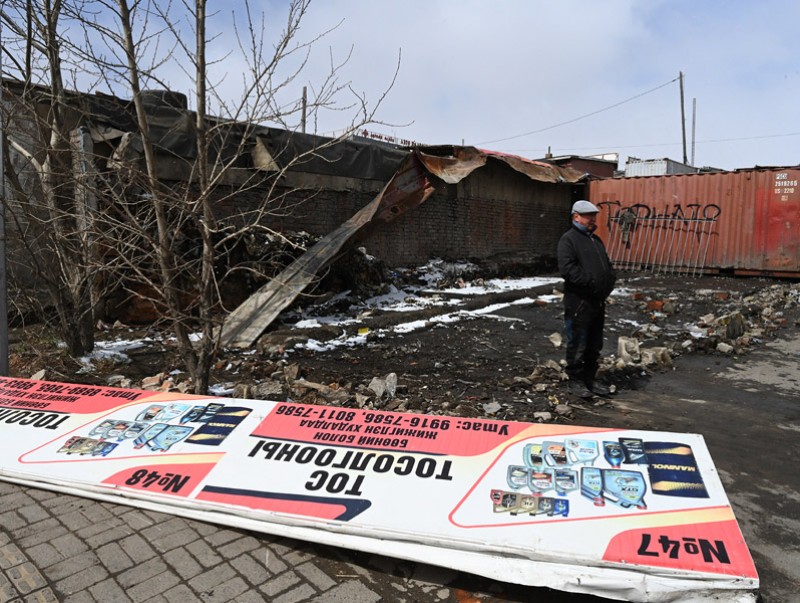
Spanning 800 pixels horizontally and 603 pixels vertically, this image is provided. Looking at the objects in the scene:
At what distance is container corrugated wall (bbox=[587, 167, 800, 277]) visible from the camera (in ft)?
45.4

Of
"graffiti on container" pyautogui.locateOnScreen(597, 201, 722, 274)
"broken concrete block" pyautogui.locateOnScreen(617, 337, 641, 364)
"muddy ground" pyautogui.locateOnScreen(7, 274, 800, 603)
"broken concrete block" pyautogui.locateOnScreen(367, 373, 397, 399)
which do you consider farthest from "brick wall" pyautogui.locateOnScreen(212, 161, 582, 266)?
"broken concrete block" pyautogui.locateOnScreen(367, 373, 397, 399)

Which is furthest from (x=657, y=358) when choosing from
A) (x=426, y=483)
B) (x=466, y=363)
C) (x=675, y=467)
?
(x=426, y=483)

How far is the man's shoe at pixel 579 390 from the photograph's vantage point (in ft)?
15.8

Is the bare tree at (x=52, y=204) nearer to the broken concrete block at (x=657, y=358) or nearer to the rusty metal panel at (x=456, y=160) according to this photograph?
the broken concrete block at (x=657, y=358)

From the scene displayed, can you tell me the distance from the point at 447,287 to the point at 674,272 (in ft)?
26.6

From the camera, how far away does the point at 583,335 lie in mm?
4770

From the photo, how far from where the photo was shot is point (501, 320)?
27.8 ft

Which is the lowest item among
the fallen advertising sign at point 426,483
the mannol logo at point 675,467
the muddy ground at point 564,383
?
the muddy ground at point 564,383

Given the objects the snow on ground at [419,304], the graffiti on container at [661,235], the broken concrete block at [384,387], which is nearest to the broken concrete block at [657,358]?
Result: the snow on ground at [419,304]

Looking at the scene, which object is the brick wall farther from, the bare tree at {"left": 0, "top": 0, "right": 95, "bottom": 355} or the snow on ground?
the bare tree at {"left": 0, "top": 0, "right": 95, "bottom": 355}

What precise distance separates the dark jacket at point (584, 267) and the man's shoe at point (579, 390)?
2.59 feet

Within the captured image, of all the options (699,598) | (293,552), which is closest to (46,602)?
(293,552)

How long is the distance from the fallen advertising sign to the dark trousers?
6.99ft

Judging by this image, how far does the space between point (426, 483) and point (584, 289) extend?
9.11 ft
